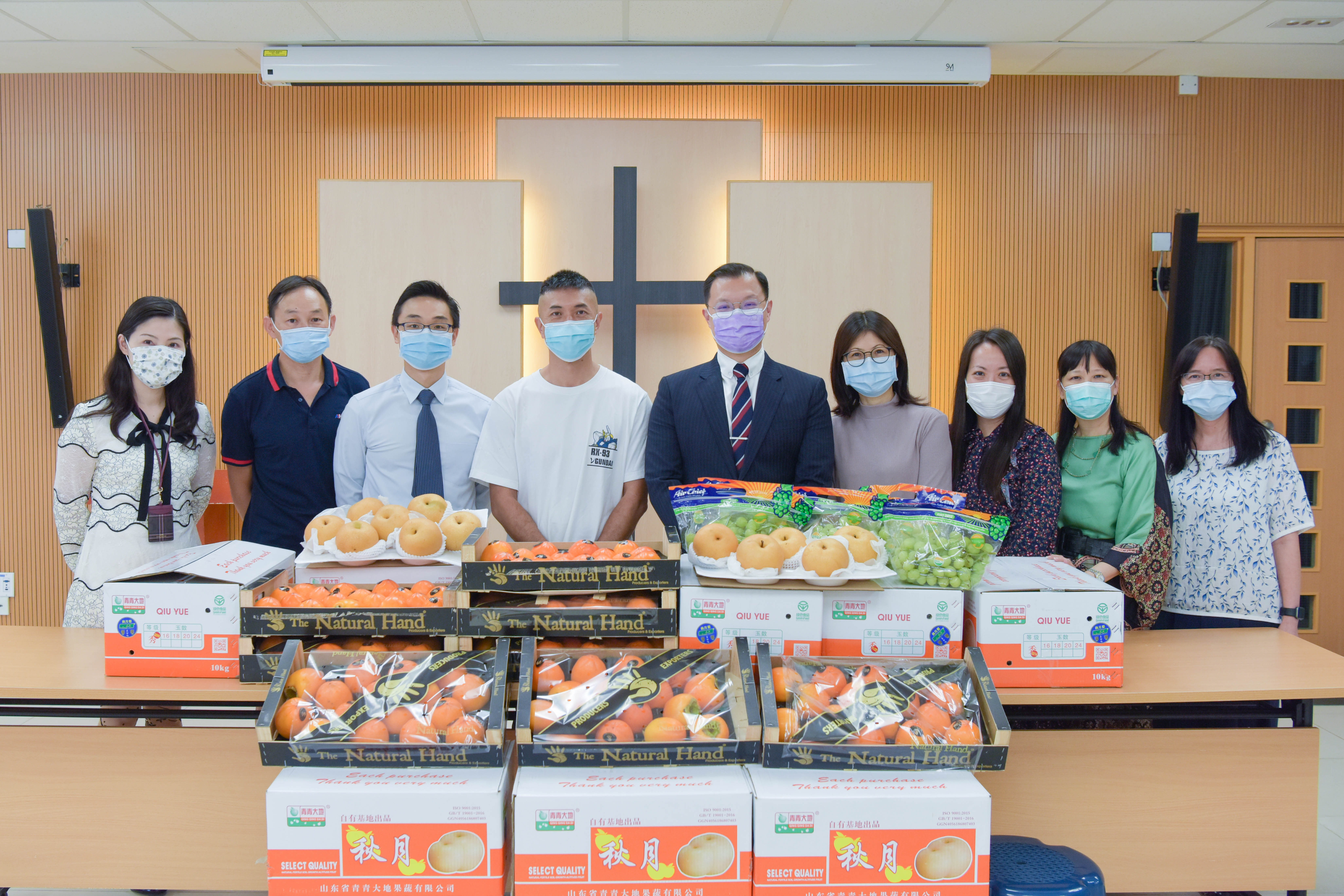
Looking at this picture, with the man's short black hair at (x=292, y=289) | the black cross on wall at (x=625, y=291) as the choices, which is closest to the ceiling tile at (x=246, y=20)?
the black cross on wall at (x=625, y=291)

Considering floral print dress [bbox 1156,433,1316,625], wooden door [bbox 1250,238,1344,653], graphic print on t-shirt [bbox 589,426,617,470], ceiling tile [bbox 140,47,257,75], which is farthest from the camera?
wooden door [bbox 1250,238,1344,653]

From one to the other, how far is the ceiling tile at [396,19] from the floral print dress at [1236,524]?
3302 mm

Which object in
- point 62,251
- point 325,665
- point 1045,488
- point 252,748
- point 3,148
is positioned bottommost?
point 252,748

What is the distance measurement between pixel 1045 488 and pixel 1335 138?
3.77 meters

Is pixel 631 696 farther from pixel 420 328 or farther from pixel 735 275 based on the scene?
pixel 420 328

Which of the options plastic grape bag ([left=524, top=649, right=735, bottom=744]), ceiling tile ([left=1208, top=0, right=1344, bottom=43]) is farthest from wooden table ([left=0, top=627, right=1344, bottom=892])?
ceiling tile ([left=1208, top=0, right=1344, bottom=43])

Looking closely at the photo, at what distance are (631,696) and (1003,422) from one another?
4.88 ft

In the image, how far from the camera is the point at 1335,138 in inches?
178

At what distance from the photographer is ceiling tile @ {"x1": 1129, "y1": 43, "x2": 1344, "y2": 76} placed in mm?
4027

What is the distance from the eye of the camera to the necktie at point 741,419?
7.97 feet

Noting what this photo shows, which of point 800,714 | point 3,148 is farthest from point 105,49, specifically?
point 800,714

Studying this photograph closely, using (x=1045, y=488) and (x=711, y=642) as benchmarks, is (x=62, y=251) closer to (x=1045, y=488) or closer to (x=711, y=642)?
(x=711, y=642)

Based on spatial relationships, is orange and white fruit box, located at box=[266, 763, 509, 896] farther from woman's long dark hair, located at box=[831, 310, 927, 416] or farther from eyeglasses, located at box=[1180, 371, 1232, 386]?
eyeglasses, located at box=[1180, 371, 1232, 386]

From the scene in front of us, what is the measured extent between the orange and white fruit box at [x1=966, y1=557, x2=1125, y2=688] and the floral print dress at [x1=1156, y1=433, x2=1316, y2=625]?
1.11 metres
